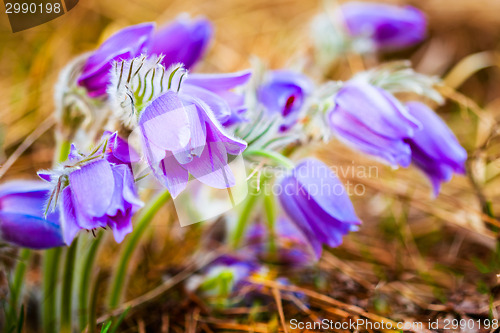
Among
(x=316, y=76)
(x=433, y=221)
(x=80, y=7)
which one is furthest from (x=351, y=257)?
(x=80, y=7)

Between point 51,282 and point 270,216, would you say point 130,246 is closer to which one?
point 51,282

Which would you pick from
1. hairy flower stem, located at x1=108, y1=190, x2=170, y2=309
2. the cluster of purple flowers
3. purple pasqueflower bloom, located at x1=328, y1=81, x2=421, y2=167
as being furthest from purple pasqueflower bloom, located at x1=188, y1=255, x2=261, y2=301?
purple pasqueflower bloom, located at x1=328, y1=81, x2=421, y2=167

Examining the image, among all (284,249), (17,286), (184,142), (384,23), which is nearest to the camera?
(184,142)

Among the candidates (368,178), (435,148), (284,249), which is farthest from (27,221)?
(368,178)

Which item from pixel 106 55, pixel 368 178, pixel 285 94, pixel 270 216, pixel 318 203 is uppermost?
pixel 106 55

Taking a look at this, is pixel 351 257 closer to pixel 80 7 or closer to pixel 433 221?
pixel 433 221

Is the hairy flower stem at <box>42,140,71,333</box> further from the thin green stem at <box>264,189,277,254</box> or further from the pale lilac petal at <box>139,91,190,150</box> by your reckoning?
the thin green stem at <box>264,189,277,254</box>

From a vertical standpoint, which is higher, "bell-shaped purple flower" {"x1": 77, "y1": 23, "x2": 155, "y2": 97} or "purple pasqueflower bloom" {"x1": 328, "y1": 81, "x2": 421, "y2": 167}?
"bell-shaped purple flower" {"x1": 77, "y1": 23, "x2": 155, "y2": 97}
